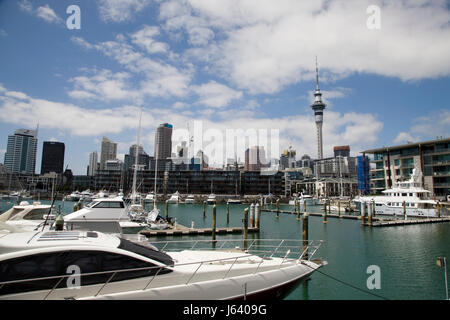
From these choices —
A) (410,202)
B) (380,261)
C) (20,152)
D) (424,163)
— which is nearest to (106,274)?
(380,261)

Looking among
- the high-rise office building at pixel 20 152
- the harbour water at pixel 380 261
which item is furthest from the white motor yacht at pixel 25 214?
the high-rise office building at pixel 20 152

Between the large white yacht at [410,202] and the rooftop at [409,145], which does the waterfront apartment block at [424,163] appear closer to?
the rooftop at [409,145]

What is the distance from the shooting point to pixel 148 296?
6855mm

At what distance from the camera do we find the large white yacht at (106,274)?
6160 mm

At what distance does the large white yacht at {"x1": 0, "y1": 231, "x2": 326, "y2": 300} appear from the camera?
616 centimetres

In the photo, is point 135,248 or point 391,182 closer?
point 135,248

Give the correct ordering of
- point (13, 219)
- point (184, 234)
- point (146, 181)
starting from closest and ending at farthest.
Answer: point (13, 219), point (184, 234), point (146, 181)

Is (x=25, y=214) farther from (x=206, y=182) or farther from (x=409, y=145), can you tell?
(x=206, y=182)

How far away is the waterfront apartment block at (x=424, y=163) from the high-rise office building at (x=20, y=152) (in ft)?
591

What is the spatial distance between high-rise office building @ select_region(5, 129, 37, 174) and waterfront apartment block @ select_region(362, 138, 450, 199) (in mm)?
180190
